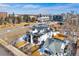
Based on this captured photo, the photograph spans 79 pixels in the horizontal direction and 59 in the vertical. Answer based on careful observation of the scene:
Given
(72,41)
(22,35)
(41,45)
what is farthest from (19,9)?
(72,41)

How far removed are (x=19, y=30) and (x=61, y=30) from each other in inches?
10.7

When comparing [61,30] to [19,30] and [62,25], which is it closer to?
[62,25]

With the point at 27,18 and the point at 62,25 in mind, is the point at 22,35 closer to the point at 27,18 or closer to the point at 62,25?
the point at 27,18

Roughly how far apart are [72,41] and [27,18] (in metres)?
0.33

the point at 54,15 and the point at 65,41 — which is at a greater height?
the point at 54,15

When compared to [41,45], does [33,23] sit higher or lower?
higher

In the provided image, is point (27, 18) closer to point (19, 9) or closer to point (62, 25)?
point (19, 9)

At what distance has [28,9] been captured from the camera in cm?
88

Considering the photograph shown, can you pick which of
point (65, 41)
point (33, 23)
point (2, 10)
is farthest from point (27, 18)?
point (65, 41)

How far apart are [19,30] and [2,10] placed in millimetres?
169

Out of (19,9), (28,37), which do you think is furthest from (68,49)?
(19,9)

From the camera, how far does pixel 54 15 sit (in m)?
0.88

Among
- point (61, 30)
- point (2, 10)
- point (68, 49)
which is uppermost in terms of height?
point (2, 10)

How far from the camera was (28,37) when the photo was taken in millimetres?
883
